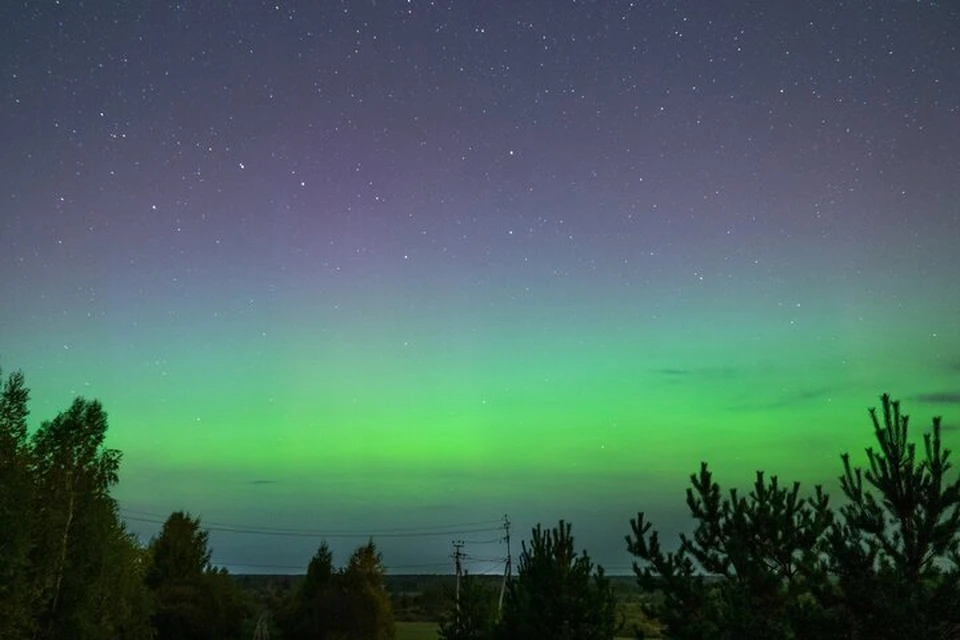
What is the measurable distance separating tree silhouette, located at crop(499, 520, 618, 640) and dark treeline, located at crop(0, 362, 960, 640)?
3 cm

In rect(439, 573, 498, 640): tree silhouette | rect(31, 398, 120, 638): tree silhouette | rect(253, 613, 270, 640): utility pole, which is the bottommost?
rect(253, 613, 270, 640): utility pole

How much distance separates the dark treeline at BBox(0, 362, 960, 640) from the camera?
12.1 metres

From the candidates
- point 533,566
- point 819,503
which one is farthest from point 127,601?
point 819,503

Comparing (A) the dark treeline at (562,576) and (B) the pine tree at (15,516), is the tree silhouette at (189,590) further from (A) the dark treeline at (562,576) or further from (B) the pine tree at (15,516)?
(B) the pine tree at (15,516)

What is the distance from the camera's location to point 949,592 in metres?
11.6

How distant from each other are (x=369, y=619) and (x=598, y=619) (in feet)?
85.2

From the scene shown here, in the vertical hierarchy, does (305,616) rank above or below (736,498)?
below

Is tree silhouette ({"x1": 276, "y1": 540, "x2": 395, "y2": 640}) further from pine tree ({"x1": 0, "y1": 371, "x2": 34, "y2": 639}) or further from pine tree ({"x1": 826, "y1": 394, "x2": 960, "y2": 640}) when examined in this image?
pine tree ({"x1": 826, "y1": 394, "x2": 960, "y2": 640})

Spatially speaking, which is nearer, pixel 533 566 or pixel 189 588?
pixel 533 566

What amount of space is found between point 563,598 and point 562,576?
1.72ft

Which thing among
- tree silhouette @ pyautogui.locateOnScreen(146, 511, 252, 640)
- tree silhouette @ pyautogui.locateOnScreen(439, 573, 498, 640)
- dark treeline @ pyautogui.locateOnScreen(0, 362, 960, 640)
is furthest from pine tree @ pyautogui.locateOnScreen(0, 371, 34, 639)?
tree silhouette @ pyautogui.locateOnScreen(146, 511, 252, 640)

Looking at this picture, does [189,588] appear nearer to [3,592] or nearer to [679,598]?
[3,592]

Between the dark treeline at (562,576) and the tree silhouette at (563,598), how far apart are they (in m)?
0.03

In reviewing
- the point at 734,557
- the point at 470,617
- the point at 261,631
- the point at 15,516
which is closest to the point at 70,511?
the point at 15,516
